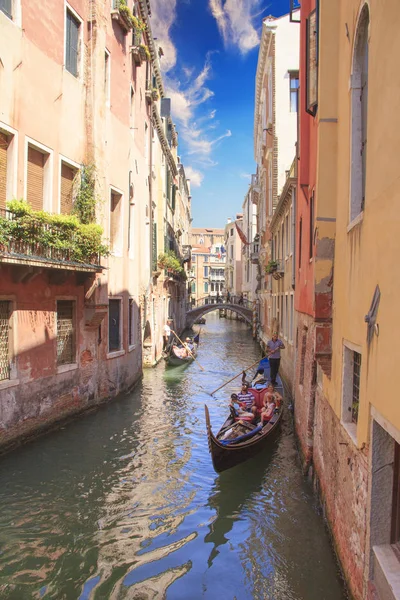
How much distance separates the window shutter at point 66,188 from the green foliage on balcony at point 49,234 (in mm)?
340

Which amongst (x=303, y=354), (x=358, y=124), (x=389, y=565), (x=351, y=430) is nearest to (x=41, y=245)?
(x=303, y=354)

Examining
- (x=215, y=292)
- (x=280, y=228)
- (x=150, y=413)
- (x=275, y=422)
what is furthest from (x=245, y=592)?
(x=215, y=292)

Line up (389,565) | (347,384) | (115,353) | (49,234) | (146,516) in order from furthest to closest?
(115,353) < (49,234) < (146,516) < (347,384) < (389,565)

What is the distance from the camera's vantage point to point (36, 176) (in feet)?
29.6

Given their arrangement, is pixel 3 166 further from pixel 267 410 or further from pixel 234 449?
pixel 267 410

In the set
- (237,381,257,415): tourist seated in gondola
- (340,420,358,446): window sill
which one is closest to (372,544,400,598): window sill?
(340,420,358,446): window sill

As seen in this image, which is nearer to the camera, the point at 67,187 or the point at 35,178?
the point at 35,178

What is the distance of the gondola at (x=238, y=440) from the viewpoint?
24.8ft

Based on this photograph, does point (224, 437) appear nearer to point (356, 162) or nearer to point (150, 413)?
point (150, 413)

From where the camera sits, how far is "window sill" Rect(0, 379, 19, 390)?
25.8 ft

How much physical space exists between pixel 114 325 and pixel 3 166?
5202 mm

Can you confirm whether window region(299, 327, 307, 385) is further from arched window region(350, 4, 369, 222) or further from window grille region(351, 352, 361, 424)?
arched window region(350, 4, 369, 222)

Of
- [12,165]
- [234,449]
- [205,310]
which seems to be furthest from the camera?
[205,310]

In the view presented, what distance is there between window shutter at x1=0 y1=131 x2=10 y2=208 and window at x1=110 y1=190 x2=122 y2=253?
14.0 ft
